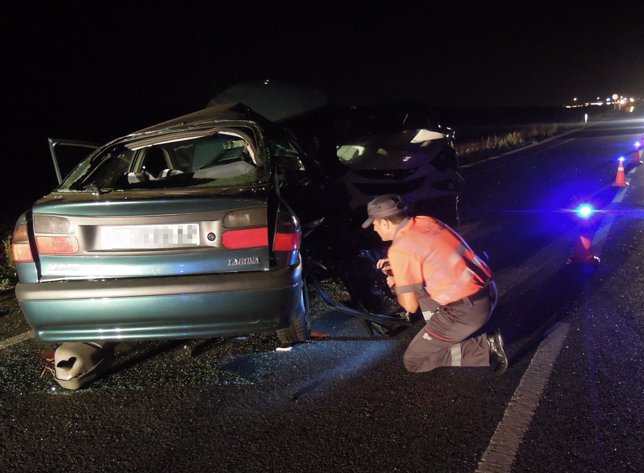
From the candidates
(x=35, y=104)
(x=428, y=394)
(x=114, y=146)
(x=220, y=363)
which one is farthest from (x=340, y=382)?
(x=35, y=104)

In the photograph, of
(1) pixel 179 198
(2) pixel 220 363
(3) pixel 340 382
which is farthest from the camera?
(2) pixel 220 363

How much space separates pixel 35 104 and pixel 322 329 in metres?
19.7

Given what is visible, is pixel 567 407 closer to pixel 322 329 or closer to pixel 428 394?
pixel 428 394

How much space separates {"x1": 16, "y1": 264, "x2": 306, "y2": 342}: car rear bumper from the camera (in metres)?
2.92

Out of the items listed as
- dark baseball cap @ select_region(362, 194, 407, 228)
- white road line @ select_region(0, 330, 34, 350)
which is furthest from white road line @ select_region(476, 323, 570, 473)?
white road line @ select_region(0, 330, 34, 350)

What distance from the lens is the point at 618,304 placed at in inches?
159

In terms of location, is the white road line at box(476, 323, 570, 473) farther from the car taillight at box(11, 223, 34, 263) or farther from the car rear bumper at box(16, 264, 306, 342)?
the car taillight at box(11, 223, 34, 263)

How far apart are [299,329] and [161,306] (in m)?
0.91

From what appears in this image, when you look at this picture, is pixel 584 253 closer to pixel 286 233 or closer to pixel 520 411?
pixel 520 411

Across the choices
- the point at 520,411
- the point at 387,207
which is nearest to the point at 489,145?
the point at 387,207

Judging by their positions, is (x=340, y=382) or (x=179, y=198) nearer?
(x=179, y=198)

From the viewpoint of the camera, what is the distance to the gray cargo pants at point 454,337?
9.83 ft

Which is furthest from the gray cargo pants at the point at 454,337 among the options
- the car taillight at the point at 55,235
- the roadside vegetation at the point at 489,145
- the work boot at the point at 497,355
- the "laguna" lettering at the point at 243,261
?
the roadside vegetation at the point at 489,145

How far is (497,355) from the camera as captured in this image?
10.1 feet
